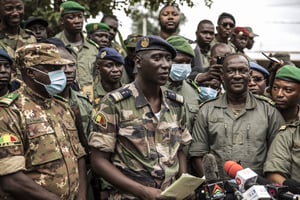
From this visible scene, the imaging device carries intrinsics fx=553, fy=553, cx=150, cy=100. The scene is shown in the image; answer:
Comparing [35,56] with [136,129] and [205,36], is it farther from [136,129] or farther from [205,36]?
[205,36]

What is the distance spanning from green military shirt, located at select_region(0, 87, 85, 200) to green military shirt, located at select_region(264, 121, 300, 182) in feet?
5.81

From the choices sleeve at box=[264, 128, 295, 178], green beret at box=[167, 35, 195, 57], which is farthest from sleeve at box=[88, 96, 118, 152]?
green beret at box=[167, 35, 195, 57]

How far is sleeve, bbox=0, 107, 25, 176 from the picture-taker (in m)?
3.95

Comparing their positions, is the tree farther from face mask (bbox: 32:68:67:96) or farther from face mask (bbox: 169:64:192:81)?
face mask (bbox: 32:68:67:96)

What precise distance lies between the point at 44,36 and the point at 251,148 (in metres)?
3.95

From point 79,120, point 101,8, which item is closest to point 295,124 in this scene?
point 79,120

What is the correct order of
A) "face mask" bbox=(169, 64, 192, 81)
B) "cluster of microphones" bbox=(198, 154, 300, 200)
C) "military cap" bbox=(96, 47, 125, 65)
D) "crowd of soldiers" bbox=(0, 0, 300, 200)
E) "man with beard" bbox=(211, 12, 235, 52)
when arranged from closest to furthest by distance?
"cluster of microphones" bbox=(198, 154, 300, 200), "crowd of soldiers" bbox=(0, 0, 300, 200), "face mask" bbox=(169, 64, 192, 81), "military cap" bbox=(96, 47, 125, 65), "man with beard" bbox=(211, 12, 235, 52)

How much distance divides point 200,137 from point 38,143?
1.79 m

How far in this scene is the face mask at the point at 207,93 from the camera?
6.66 meters

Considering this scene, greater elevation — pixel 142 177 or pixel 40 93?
pixel 40 93

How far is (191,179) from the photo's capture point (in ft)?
13.2

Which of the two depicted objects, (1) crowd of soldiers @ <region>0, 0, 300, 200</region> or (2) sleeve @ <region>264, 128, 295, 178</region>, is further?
(2) sleeve @ <region>264, 128, 295, 178</region>

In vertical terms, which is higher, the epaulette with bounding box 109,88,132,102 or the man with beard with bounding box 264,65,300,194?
the epaulette with bounding box 109,88,132,102

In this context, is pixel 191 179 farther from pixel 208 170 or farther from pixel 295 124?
pixel 295 124
